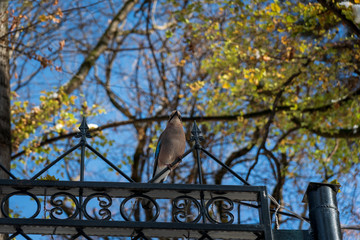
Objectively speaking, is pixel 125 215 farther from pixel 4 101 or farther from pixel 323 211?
pixel 4 101

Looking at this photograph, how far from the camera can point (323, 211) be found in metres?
2.42

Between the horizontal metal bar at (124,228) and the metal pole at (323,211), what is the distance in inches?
11.4

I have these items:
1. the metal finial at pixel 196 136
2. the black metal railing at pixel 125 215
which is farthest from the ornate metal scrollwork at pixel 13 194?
the metal finial at pixel 196 136

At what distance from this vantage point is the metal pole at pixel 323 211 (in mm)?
2363

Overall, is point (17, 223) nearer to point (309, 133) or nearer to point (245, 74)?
point (245, 74)

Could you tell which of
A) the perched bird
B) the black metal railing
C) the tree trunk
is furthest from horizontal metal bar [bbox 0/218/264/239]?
the tree trunk

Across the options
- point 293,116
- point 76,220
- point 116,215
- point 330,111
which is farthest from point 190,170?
point 76,220

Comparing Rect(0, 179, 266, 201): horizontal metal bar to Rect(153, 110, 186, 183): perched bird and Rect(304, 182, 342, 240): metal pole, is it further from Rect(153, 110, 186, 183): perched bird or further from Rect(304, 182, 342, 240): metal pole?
Rect(153, 110, 186, 183): perched bird

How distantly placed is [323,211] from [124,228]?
106cm

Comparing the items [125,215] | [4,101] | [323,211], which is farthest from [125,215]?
[4,101]

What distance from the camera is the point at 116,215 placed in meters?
10.3

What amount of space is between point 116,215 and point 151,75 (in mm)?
3587

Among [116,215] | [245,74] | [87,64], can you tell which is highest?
[87,64]

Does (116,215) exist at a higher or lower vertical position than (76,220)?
higher
